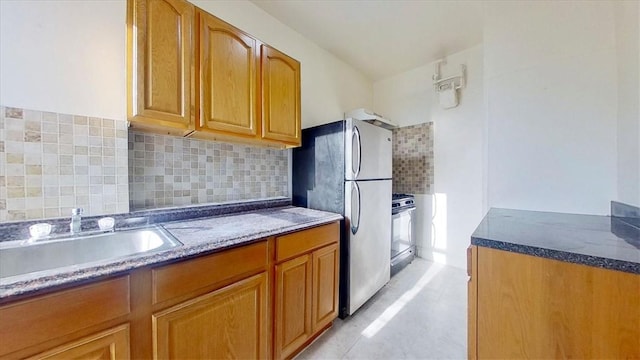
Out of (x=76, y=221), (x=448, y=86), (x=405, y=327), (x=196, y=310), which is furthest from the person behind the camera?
(x=448, y=86)

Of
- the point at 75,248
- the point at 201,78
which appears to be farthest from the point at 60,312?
the point at 201,78

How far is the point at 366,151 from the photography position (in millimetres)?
1991

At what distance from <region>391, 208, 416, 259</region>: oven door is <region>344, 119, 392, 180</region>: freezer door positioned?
0.65m

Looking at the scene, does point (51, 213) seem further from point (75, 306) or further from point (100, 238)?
point (75, 306)

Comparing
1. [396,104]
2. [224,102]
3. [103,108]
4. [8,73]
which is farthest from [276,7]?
[396,104]

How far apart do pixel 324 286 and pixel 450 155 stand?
2292 millimetres

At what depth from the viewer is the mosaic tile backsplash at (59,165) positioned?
3.47 feet

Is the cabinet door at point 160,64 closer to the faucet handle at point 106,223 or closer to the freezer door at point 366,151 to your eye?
the faucet handle at point 106,223

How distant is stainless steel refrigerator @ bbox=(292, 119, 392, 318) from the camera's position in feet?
6.11

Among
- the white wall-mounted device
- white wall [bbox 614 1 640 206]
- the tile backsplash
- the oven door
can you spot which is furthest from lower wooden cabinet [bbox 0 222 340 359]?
the white wall-mounted device

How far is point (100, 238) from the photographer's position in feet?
3.82

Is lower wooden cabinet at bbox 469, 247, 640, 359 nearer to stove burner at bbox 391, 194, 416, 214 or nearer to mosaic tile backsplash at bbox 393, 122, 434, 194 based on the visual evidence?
stove burner at bbox 391, 194, 416, 214

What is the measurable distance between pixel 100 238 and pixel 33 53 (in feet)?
2.94

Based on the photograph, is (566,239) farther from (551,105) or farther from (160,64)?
(160,64)
